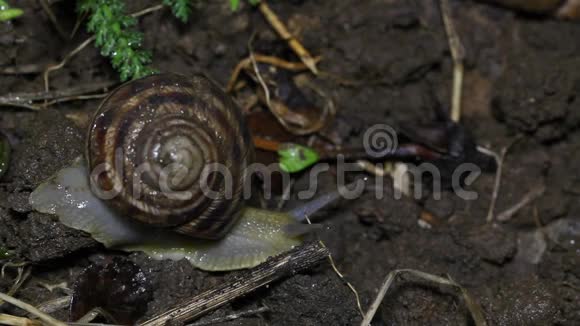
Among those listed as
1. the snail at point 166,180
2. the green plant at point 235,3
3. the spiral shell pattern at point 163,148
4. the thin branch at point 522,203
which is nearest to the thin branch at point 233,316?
the snail at point 166,180

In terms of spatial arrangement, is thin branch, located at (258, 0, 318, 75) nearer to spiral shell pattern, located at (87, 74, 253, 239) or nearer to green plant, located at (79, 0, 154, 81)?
green plant, located at (79, 0, 154, 81)

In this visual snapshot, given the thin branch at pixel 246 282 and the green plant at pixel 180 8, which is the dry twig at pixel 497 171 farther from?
the green plant at pixel 180 8

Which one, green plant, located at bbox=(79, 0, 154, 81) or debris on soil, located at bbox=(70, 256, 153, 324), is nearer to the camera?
debris on soil, located at bbox=(70, 256, 153, 324)

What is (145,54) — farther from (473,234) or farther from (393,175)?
(473,234)

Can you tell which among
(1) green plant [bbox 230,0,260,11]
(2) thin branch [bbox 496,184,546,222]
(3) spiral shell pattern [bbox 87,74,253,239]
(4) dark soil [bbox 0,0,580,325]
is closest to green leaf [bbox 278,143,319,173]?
(4) dark soil [bbox 0,0,580,325]

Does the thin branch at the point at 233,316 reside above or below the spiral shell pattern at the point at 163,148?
below

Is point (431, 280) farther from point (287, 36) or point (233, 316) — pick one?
point (287, 36)

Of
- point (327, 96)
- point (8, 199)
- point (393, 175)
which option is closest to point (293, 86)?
point (327, 96)
